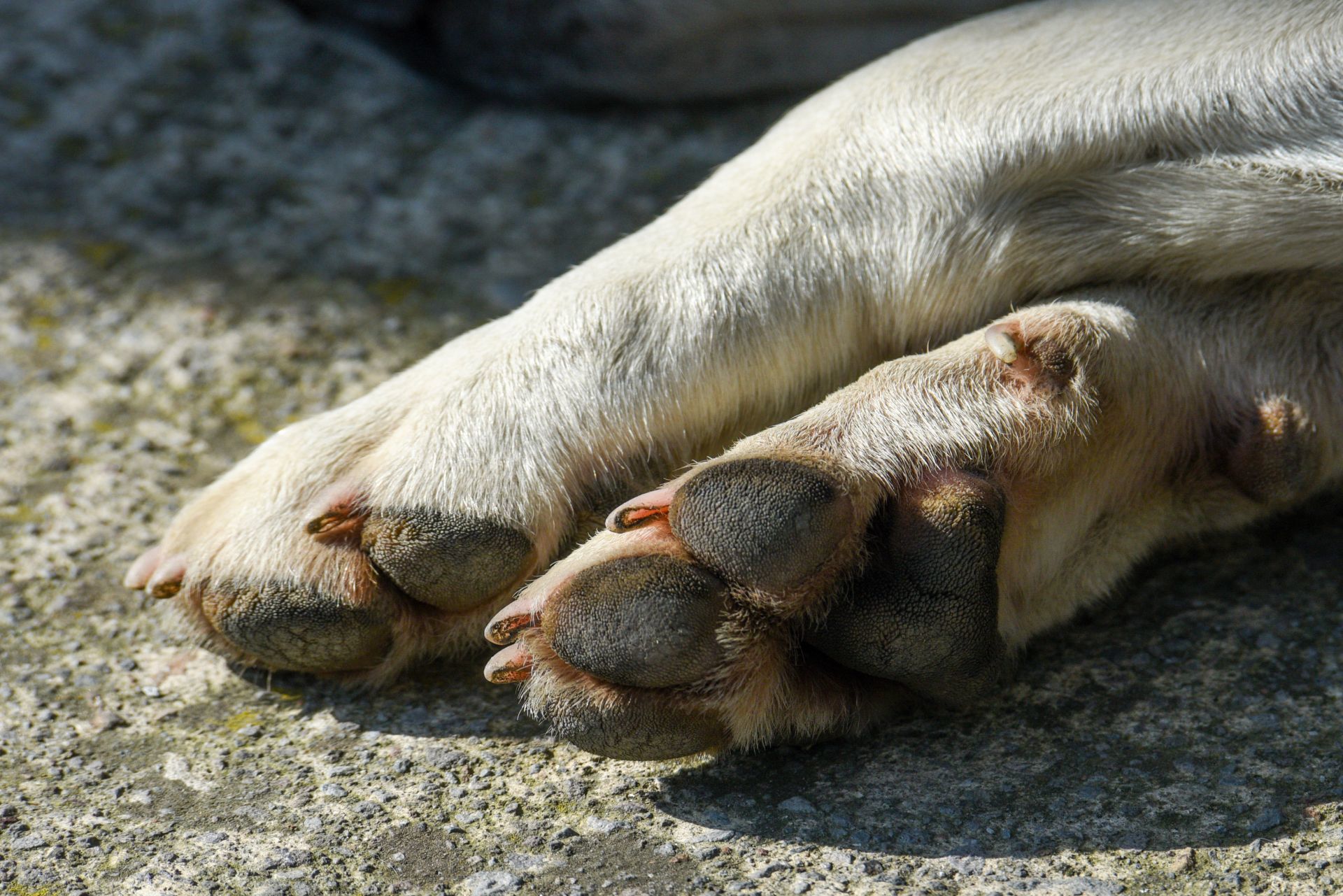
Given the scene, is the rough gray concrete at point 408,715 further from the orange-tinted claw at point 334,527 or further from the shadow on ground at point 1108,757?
the orange-tinted claw at point 334,527

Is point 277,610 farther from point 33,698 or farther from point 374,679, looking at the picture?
point 33,698

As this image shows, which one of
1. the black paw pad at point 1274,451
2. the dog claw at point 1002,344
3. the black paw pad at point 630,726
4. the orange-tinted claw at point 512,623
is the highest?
the dog claw at point 1002,344

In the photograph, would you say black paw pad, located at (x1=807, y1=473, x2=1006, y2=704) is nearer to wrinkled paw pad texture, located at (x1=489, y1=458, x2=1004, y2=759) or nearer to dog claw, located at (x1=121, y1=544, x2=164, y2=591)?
wrinkled paw pad texture, located at (x1=489, y1=458, x2=1004, y2=759)

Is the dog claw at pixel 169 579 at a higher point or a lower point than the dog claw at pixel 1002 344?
lower

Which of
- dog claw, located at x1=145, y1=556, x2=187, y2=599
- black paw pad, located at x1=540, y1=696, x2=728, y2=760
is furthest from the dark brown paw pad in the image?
dog claw, located at x1=145, y1=556, x2=187, y2=599

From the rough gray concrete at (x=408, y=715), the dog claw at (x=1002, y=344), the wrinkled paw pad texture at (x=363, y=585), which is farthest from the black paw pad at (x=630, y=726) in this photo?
the dog claw at (x=1002, y=344)

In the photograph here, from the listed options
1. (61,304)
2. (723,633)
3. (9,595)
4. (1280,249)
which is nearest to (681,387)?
(723,633)

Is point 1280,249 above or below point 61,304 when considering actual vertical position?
Answer: above

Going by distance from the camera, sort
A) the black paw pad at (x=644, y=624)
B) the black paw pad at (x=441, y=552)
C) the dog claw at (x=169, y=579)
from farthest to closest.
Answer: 1. the dog claw at (x=169, y=579)
2. the black paw pad at (x=441, y=552)
3. the black paw pad at (x=644, y=624)
